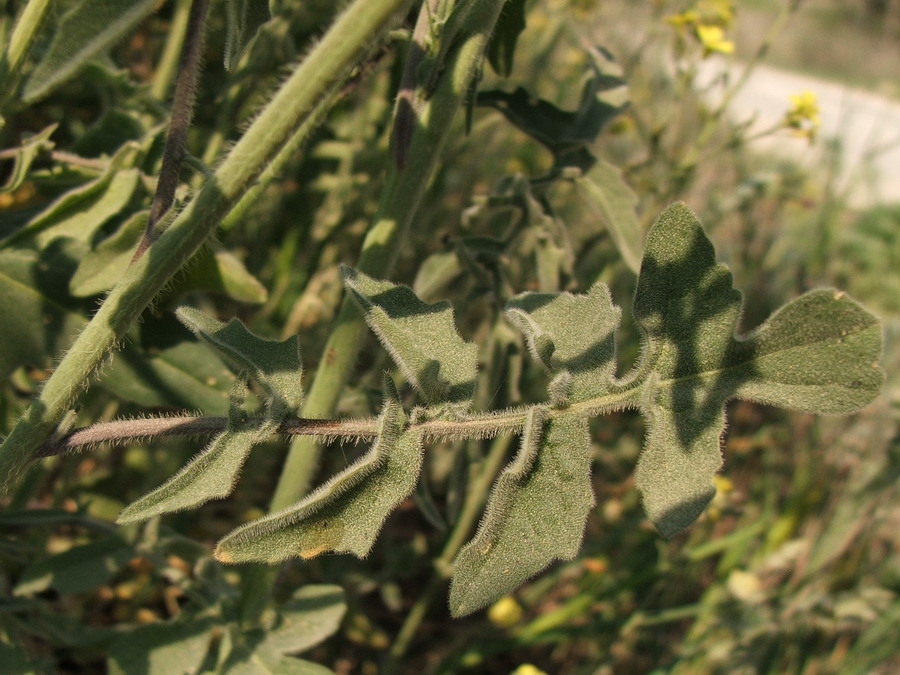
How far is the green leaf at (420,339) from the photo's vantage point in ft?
2.40

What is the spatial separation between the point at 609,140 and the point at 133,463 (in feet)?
6.35

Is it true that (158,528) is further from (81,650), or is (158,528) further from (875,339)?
(875,339)

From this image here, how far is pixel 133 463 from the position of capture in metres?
1.42

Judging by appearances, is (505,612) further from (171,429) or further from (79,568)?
(171,429)

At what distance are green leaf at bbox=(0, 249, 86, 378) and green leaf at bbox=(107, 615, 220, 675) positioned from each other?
336 mm

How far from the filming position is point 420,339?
756 millimetres

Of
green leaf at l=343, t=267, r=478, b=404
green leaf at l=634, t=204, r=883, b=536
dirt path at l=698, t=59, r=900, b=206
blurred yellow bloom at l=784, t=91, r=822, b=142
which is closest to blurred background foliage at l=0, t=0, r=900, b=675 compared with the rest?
blurred yellow bloom at l=784, t=91, r=822, b=142

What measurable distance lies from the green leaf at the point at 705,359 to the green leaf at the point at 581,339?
0.03m

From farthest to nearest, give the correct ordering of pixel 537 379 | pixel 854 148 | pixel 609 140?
pixel 854 148
pixel 609 140
pixel 537 379

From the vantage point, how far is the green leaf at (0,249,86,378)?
36.3 inches

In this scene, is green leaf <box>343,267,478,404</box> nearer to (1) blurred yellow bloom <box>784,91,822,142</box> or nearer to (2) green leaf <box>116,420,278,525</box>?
(2) green leaf <box>116,420,278,525</box>

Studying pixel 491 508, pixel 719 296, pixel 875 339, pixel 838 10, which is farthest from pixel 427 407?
pixel 838 10

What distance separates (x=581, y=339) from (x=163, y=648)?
0.62 metres

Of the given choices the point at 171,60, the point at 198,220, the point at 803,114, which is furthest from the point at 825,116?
the point at 198,220
